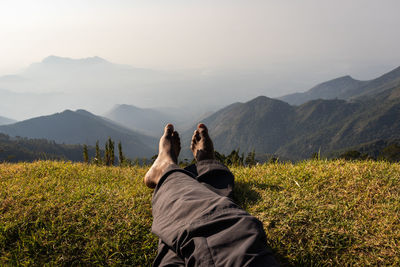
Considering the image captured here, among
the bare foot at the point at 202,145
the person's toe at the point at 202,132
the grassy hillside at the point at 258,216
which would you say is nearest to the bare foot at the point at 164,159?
the grassy hillside at the point at 258,216

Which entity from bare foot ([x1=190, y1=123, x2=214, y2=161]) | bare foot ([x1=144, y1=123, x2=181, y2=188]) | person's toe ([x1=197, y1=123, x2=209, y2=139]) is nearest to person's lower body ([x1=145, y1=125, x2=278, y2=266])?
bare foot ([x1=144, y1=123, x2=181, y2=188])

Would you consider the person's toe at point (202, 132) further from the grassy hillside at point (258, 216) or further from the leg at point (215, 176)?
the leg at point (215, 176)

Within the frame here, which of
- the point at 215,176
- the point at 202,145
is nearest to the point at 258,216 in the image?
the point at 215,176

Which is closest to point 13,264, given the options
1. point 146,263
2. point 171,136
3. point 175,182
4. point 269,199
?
point 146,263

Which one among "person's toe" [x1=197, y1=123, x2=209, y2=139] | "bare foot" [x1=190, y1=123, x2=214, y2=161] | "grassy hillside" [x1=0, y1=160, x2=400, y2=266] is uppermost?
"person's toe" [x1=197, y1=123, x2=209, y2=139]

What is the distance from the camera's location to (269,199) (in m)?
2.81

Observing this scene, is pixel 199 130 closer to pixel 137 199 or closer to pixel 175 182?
pixel 137 199

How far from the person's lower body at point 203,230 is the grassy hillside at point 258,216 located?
558mm

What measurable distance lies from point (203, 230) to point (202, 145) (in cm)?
285

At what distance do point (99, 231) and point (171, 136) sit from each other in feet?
8.25

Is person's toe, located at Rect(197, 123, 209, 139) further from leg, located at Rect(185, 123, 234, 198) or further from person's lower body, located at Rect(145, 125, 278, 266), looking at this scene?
person's lower body, located at Rect(145, 125, 278, 266)

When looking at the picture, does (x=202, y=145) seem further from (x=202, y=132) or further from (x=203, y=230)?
(x=203, y=230)

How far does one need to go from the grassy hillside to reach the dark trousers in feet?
1.83

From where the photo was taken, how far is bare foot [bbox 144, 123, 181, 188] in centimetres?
333
